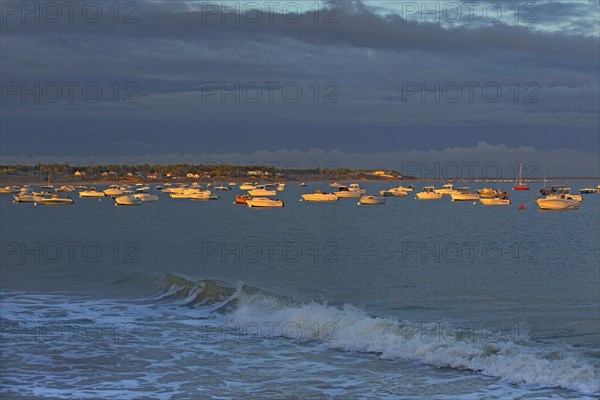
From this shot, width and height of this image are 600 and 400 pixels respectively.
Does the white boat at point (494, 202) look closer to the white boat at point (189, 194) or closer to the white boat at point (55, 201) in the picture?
the white boat at point (189, 194)

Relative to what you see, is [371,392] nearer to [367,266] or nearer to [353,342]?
[353,342]

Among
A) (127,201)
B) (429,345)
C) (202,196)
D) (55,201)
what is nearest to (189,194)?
(202,196)

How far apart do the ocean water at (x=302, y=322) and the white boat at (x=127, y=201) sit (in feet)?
250

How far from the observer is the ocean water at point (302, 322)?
1881 cm

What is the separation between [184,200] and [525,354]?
153 m

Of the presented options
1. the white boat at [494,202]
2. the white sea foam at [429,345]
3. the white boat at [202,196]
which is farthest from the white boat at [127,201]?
the white sea foam at [429,345]

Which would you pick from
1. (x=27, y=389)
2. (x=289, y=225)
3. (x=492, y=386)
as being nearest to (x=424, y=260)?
(x=492, y=386)

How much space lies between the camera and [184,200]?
561ft

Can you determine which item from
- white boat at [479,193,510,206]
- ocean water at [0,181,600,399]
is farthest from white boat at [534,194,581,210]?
ocean water at [0,181,600,399]

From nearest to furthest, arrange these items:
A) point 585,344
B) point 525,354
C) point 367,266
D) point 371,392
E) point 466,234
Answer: point 371,392, point 525,354, point 585,344, point 367,266, point 466,234

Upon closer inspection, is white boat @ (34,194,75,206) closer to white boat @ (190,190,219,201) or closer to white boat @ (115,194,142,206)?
white boat @ (115,194,142,206)

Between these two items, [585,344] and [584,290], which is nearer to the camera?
[585,344]

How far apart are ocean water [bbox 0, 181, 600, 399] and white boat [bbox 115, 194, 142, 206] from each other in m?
76.2

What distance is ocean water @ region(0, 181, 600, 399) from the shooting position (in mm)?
18812
